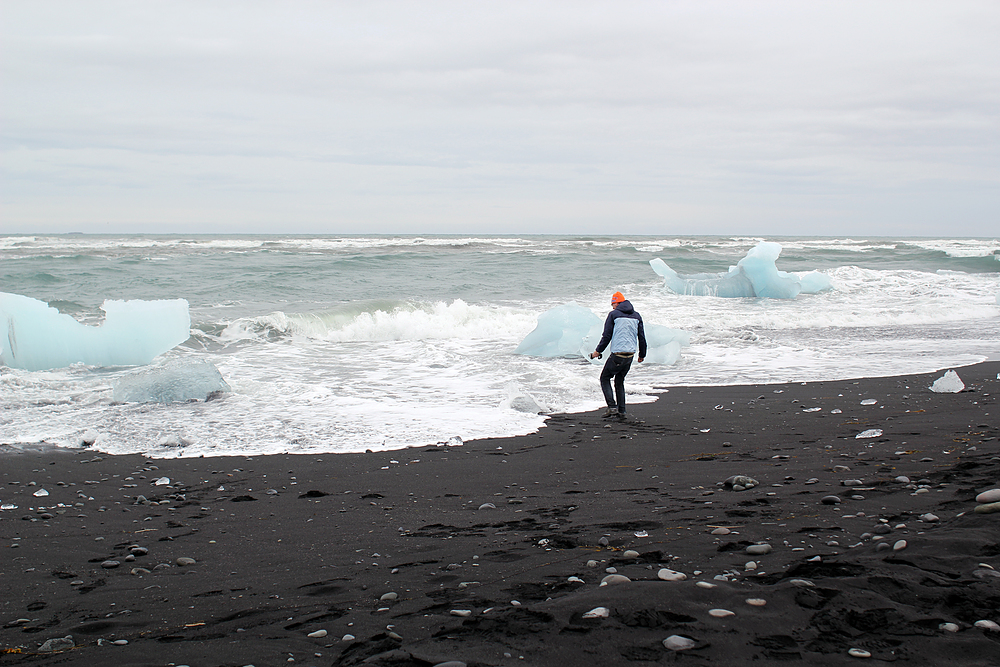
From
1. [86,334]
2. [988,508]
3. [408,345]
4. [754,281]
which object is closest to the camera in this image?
[988,508]

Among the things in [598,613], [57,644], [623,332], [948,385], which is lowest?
[57,644]

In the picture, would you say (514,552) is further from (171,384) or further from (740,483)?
(171,384)

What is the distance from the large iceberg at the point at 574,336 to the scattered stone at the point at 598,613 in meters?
9.37

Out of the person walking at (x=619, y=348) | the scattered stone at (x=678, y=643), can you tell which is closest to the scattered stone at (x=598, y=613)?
the scattered stone at (x=678, y=643)

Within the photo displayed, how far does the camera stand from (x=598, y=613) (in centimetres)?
251

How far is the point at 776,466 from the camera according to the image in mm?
5180

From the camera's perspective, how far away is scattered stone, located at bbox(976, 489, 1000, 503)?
11.2 feet

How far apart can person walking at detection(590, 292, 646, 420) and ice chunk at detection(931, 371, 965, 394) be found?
145 inches

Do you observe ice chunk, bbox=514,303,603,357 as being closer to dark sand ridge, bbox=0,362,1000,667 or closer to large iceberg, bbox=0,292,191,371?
dark sand ridge, bbox=0,362,1000,667

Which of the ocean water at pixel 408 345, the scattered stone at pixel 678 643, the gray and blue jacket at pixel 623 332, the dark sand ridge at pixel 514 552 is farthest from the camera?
the gray and blue jacket at pixel 623 332

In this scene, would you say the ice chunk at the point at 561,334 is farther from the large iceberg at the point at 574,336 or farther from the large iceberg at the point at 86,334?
the large iceberg at the point at 86,334

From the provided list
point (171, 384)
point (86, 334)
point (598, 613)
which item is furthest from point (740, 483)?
point (86, 334)

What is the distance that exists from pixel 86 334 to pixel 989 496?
11.8 meters

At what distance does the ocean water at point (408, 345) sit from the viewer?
7555 millimetres
